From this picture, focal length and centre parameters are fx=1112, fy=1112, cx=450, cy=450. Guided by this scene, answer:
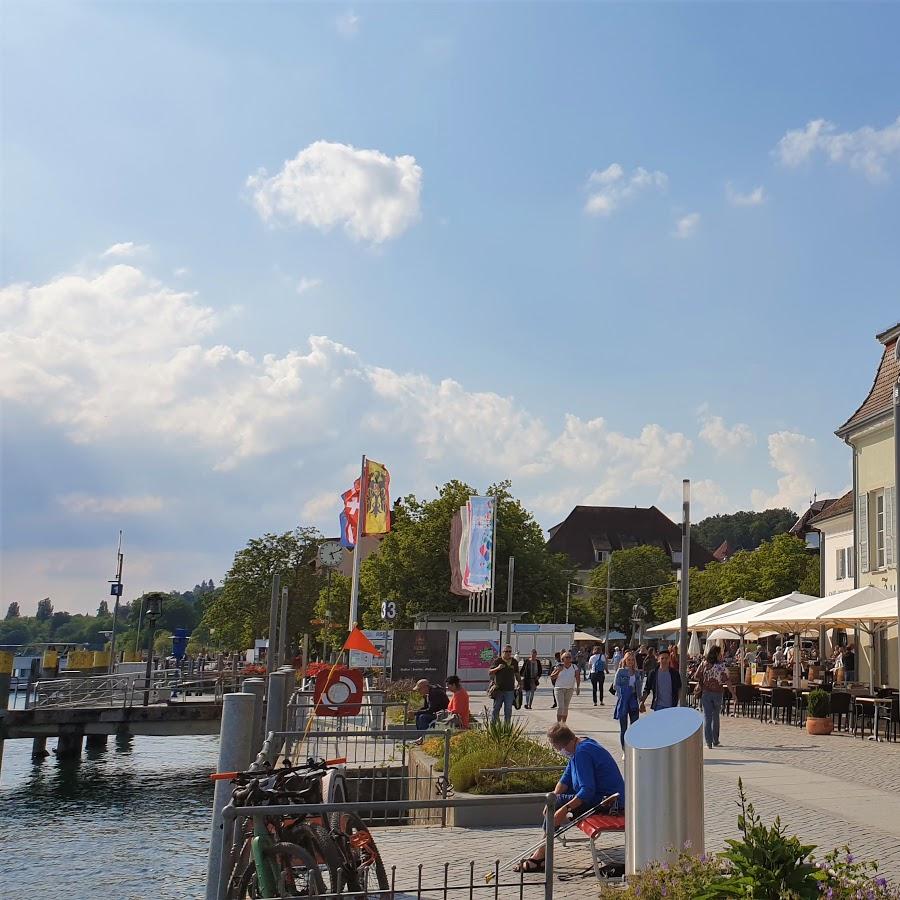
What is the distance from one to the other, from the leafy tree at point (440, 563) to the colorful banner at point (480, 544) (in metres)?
20.0

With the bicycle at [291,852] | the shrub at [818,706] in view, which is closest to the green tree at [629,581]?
the shrub at [818,706]

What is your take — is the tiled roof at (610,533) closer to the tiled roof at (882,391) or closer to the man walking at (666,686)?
the tiled roof at (882,391)

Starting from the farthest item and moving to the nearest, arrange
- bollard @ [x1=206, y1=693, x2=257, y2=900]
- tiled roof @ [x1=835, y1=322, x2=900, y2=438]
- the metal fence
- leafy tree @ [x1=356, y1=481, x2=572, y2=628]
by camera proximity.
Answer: leafy tree @ [x1=356, y1=481, x2=572, y2=628], tiled roof @ [x1=835, y1=322, x2=900, y2=438], bollard @ [x1=206, y1=693, x2=257, y2=900], the metal fence

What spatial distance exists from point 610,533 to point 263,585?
60.9 metres

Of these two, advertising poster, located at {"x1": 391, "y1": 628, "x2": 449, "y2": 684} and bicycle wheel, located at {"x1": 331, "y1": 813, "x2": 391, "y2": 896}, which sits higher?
advertising poster, located at {"x1": 391, "y1": 628, "x2": 449, "y2": 684}

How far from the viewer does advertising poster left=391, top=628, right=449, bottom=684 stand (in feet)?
101

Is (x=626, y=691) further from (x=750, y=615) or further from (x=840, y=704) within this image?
(x=750, y=615)

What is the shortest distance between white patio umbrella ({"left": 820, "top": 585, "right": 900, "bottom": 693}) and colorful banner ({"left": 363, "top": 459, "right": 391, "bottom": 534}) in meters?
19.4

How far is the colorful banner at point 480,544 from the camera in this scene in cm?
4200

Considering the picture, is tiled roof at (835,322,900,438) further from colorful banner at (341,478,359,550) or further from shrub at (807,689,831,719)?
colorful banner at (341,478,359,550)

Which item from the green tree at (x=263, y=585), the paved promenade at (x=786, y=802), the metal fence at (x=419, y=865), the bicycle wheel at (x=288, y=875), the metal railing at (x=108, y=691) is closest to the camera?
the metal fence at (x=419, y=865)

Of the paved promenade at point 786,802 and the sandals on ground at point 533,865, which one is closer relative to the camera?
the sandals on ground at point 533,865

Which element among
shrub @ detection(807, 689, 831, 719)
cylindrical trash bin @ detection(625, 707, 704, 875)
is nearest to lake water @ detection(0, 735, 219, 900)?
cylindrical trash bin @ detection(625, 707, 704, 875)

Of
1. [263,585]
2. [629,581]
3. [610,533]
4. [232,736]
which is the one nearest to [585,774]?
[232,736]
